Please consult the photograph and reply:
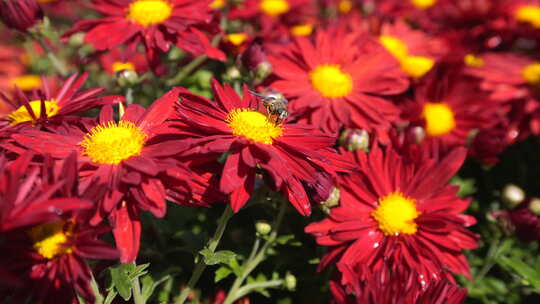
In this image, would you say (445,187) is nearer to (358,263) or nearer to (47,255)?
(358,263)

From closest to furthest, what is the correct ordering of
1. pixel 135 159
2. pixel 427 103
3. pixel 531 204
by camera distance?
pixel 135 159 → pixel 531 204 → pixel 427 103

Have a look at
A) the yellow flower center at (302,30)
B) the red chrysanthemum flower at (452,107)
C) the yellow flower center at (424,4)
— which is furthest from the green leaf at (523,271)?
the yellow flower center at (424,4)

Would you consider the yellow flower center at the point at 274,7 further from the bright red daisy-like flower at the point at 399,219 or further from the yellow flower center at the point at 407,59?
the bright red daisy-like flower at the point at 399,219

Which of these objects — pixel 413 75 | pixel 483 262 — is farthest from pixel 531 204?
pixel 413 75

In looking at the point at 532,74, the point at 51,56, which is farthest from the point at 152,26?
the point at 532,74

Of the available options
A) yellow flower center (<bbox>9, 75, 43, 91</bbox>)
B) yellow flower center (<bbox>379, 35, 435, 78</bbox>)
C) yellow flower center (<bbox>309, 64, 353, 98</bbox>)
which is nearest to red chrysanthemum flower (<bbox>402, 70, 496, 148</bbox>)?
yellow flower center (<bbox>379, 35, 435, 78</bbox>)

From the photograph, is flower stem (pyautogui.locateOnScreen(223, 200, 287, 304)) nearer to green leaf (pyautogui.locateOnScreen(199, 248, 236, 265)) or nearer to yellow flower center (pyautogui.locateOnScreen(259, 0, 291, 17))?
green leaf (pyautogui.locateOnScreen(199, 248, 236, 265))

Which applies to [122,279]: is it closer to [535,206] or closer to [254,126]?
[254,126]
